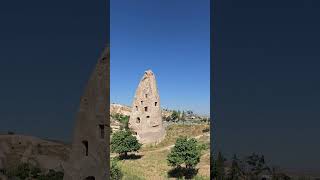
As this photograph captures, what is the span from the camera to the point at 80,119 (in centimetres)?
1328

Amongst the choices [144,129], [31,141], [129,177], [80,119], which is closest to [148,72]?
[144,129]

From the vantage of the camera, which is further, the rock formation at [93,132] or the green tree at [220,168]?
the green tree at [220,168]

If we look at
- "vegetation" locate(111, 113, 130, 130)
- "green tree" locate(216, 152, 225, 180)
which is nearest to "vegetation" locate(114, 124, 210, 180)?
"vegetation" locate(111, 113, 130, 130)

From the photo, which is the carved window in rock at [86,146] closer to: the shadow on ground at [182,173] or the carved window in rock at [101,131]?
the carved window in rock at [101,131]

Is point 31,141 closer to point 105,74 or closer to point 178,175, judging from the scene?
point 178,175

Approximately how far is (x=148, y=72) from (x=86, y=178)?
3780 cm

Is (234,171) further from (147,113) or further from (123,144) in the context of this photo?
(147,113)

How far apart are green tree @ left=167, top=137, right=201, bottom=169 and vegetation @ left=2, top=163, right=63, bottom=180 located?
10383 millimetres

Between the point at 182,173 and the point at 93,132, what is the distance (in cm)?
1893

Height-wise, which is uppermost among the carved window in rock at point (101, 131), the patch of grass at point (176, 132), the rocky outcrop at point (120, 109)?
the rocky outcrop at point (120, 109)

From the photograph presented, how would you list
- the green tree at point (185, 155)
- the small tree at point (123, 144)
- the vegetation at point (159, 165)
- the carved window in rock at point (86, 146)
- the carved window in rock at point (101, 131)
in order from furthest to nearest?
the small tree at point (123, 144) < the green tree at point (185, 155) < the vegetation at point (159, 165) < the carved window in rock at point (86, 146) < the carved window in rock at point (101, 131)

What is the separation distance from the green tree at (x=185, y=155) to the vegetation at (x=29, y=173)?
34.1ft

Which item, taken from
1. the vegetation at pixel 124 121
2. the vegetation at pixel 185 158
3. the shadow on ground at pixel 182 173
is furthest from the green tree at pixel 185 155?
the vegetation at pixel 124 121

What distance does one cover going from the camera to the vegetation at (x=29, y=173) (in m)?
34.2
